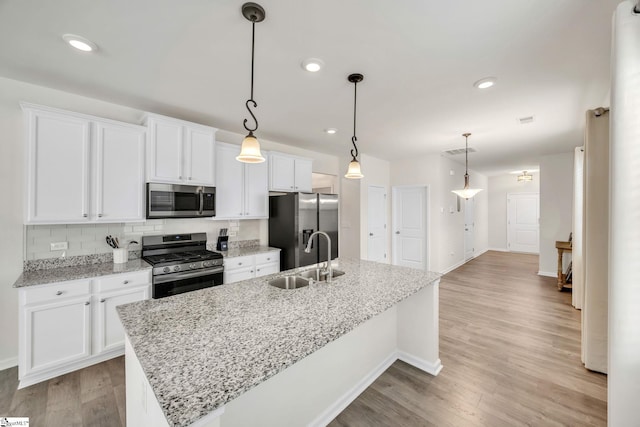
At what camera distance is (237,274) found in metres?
3.24

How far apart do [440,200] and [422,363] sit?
148 inches

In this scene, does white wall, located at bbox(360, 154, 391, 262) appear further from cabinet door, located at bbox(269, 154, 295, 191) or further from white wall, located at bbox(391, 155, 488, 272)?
cabinet door, located at bbox(269, 154, 295, 191)

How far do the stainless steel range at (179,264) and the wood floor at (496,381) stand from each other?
1958 mm

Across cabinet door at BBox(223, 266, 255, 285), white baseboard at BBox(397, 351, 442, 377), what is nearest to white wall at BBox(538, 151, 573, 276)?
white baseboard at BBox(397, 351, 442, 377)

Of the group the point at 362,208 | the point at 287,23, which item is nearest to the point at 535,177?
the point at 362,208

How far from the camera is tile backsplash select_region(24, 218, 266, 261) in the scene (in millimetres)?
2439

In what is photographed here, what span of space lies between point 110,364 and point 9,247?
1.42 meters

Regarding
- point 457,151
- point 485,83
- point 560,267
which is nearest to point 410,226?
point 457,151

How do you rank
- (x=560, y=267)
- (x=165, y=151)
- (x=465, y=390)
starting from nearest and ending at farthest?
1. (x=465, y=390)
2. (x=165, y=151)
3. (x=560, y=267)

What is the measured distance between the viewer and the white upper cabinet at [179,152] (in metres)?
2.78

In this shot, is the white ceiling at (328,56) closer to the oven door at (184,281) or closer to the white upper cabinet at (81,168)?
the white upper cabinet at (81,168)

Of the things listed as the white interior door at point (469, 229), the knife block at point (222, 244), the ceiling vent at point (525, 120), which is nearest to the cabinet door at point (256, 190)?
the knife block at point (222, 244)

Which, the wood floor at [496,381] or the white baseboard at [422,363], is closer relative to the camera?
the wood floor at [496,381]

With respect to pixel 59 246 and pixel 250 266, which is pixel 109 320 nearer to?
pixel 59 246
